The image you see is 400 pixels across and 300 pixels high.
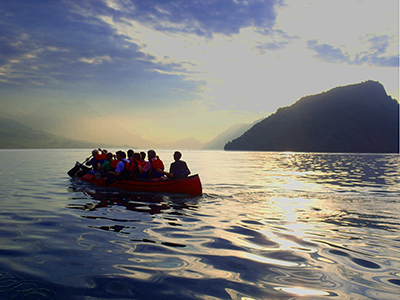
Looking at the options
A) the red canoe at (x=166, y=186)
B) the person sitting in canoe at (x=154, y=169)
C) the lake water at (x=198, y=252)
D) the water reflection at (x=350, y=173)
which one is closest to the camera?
the lake water at (x=198, y=252)

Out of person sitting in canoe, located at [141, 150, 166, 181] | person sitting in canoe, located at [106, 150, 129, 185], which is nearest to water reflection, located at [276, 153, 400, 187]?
person sitting in canoe, located at [141, 150, 166, 181]

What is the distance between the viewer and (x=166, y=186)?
1575 centimetres

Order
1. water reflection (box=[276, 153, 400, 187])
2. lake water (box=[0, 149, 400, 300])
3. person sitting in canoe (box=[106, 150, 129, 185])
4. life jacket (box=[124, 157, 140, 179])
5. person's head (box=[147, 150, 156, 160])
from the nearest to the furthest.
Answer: lake water (box=[0, 149, 400, 300]) → person's head (box=[147, 150, 156, 160]) → person sitting in canoe (box=[106, 150, 129, 185]) → life jacket (box=[124, 157, 140, 179]) → water reflection (box=[276, 153, 400, 187])

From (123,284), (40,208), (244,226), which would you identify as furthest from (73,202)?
(123,284)

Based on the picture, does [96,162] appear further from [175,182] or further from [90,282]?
[90,282]

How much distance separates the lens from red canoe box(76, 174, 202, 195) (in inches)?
599

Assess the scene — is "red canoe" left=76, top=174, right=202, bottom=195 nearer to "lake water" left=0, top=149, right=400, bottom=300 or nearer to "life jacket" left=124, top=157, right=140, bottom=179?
"life jacket" left=124, top=157, right=140, bottom=179

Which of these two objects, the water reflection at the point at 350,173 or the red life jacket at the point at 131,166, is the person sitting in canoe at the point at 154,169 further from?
the water reflection at the point at 350,173

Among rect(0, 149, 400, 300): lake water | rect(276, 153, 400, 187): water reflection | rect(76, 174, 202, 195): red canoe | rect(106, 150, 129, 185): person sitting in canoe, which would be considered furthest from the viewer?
rect(276, 153, 400, 187): water reflection

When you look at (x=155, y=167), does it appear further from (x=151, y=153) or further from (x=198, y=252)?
(x=198, y=252)

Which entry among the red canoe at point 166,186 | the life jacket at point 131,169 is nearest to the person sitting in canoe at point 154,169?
the life jacket at point 131,169

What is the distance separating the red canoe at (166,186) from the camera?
49.9ft

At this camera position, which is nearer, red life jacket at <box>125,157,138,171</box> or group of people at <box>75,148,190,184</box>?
group of people at <box>75,148,190,184</box>

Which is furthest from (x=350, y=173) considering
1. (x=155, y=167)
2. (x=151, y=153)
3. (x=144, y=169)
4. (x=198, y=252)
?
(x=198, y=252)
